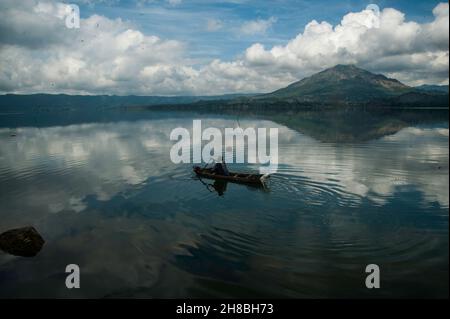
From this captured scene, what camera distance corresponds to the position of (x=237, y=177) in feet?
130

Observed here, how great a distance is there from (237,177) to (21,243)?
23500 millimetres

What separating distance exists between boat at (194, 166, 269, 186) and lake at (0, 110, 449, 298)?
3.63 ft

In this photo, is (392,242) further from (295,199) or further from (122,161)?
(122,161)

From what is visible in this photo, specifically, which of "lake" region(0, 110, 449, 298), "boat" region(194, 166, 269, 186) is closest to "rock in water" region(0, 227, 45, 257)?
"lake" region(0, 110, 449, 298)

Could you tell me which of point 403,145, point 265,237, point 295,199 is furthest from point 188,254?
point 403,145

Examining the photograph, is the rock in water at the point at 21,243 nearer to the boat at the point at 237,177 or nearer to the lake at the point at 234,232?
the lake at the point at 234,232

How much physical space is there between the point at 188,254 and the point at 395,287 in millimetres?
12720

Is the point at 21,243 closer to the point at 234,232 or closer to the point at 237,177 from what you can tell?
the point at 234,232

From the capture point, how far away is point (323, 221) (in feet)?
86.2

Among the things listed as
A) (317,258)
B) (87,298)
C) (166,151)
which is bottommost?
(87,298)

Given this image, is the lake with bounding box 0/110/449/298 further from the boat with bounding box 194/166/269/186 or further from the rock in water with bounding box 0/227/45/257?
the boat with bounding box 194/166/269/186

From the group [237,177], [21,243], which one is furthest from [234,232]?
[21,243]
